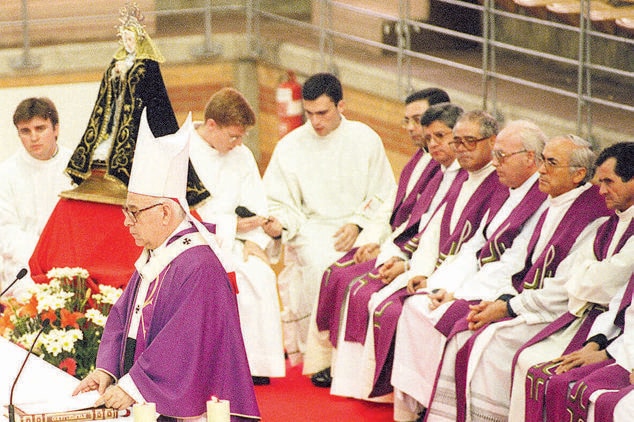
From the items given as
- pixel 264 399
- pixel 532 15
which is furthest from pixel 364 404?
pixel 532 15

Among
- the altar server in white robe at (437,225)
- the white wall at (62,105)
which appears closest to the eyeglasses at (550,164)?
the altar server in white robe at (437,225)

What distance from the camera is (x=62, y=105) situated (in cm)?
1210

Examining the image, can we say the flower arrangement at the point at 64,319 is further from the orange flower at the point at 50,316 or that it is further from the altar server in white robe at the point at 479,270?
the altar server in white robe at the point at 479,270

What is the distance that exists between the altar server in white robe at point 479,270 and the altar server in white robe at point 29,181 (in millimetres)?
2610

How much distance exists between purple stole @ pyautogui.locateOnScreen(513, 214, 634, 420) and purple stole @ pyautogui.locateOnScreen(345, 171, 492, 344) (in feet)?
3.80

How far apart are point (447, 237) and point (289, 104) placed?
165 inches

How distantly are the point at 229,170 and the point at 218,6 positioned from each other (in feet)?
13.1

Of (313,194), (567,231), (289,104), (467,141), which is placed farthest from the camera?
(289,104)

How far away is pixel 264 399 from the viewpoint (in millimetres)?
8469

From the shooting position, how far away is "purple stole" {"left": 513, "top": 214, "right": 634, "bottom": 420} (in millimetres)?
6406

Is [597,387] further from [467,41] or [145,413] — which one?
[467,41]

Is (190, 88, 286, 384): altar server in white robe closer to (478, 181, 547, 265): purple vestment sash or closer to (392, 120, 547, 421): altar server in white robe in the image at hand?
(392, 120, 547, 421): altar server in white robe

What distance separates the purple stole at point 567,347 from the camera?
6.41 meters

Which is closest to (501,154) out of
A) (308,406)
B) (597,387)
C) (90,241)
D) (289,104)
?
(597,387)
